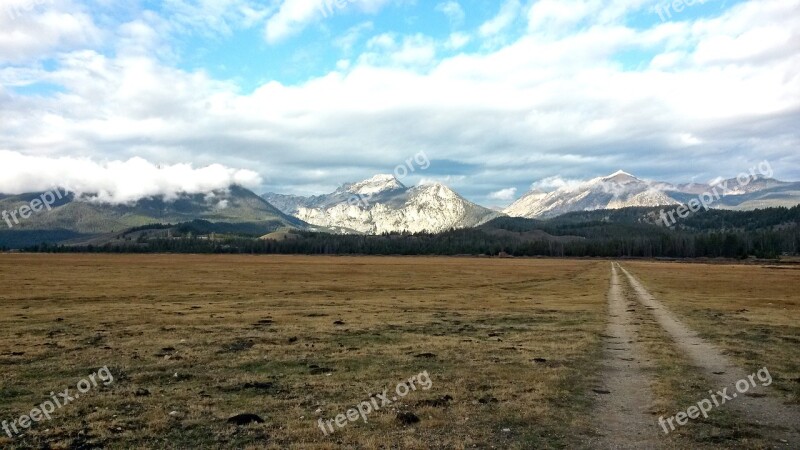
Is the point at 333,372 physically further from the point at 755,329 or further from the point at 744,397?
the point at 755,329

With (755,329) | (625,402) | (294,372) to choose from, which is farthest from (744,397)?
(755,329)

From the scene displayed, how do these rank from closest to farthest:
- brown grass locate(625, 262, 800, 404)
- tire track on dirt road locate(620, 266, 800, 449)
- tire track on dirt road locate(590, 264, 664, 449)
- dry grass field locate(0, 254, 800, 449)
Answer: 1. tire track on dirt road locate(590, 264, 664, 449)
2. dry grass field locate(0, 254, 800, 449)
3. tire track on dirt road locate(620, 266, 800, 449)
4. brown grass locate(625, 262, 800, 404)

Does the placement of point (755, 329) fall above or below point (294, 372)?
below

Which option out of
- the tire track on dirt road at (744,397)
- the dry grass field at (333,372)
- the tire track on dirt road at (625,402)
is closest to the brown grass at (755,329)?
the dry grass field at (333,372)

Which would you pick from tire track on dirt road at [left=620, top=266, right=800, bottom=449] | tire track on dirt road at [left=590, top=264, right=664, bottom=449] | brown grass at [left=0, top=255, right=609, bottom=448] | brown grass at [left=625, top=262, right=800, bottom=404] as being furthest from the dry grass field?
tire track on dirt road at [left=620, top=266, right=800, bottom=449]

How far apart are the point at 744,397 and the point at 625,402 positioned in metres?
4.33

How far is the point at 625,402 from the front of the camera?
15984mm

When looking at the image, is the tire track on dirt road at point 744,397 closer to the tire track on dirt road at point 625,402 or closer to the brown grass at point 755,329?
the brown grass at point 755,329

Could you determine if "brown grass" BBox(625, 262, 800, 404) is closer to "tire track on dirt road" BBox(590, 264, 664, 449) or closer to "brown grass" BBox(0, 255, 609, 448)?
"tire track on dirt road" BBox(590, 264, 664, 449)

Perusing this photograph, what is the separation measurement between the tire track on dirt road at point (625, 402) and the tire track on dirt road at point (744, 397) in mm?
2307

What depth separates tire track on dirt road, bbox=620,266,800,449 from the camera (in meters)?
13.2

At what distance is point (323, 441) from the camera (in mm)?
12320

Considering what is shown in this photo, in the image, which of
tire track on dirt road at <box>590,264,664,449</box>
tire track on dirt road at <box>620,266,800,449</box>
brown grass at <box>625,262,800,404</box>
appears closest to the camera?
tire track on dirt road at <box>590,264,664,449</box>

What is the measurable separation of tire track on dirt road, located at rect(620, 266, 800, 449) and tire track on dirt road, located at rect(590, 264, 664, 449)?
2.31 m
